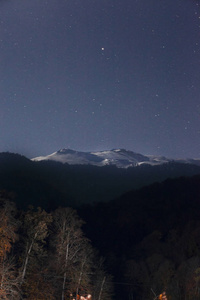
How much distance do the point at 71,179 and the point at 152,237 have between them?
300 ft

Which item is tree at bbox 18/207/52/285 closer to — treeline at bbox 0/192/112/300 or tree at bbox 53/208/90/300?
treeline at bbox 0/192/112/300

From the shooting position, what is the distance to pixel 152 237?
57.6m

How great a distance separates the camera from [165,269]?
120ft

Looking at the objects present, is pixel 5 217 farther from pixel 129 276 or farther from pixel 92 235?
pixel 92 235

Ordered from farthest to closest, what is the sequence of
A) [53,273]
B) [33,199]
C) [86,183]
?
[86,183], [33,199], [53,273]

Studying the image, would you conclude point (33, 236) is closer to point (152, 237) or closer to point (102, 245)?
point (152, 237)

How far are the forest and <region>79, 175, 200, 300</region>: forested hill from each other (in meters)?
0.12

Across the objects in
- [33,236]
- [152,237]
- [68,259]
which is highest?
[33,236]

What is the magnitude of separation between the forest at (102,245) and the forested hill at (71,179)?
99 cm

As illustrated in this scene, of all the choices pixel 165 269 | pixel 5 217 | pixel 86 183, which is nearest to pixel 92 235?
pixel 165 269

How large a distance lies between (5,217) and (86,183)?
128 meters

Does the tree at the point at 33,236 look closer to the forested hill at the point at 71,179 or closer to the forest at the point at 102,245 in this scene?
the forest at the point at 102,245

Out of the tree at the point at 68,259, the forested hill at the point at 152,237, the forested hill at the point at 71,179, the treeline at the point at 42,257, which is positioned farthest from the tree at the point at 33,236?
the forested hill at the point at 71,179

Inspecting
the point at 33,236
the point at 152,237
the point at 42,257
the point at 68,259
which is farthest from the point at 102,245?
the point at 33,236
